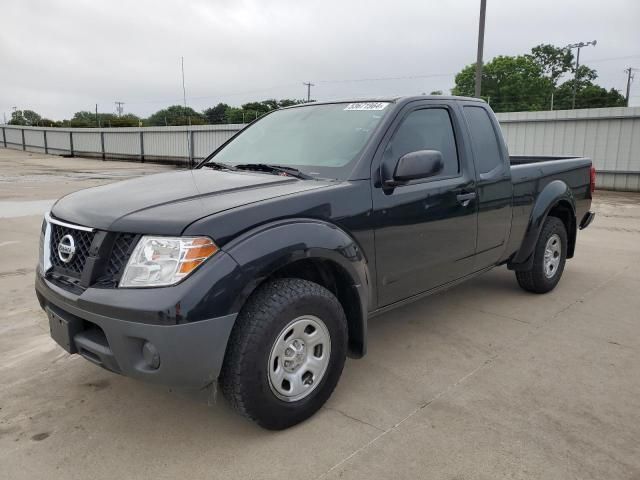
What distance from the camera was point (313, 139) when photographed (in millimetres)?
3451

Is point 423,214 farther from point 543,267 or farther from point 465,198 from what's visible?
point 543,267

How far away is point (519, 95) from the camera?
70.4m

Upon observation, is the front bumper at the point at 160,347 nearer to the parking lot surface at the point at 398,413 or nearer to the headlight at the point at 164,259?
the headlight at the point at 164,259

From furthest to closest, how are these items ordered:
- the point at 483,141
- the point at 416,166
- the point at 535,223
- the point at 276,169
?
the point at 535,223
the point at 483,141
the point at 276,169
the point at 416,166

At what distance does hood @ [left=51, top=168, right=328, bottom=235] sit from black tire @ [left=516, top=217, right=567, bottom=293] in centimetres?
277

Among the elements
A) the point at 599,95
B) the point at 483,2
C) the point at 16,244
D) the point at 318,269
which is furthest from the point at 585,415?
the point at 599,95

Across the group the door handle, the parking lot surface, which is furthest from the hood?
the door handle

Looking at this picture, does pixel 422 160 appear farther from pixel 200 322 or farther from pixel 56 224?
pixel 56 224

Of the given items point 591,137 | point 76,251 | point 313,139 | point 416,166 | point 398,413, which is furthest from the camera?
point 591,137

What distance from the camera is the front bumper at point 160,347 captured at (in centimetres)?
223

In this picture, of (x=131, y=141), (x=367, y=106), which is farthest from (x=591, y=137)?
(x=131, y=141)

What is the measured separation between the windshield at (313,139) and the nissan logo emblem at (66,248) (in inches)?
53.0

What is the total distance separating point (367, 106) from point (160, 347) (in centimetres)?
211

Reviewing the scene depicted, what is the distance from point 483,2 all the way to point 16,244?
14.1 metres
